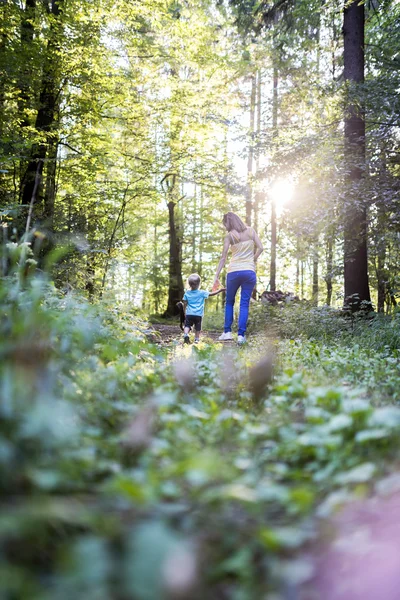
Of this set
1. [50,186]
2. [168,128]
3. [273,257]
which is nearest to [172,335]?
[50,186]

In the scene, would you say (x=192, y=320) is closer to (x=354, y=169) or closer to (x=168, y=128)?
(x=354, y=169)

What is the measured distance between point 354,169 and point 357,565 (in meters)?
9.93

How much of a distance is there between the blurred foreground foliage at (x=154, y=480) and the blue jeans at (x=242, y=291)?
15.3ft

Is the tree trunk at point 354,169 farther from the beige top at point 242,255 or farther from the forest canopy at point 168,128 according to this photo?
the beige top at point 242,255

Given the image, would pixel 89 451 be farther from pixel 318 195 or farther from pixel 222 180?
pixel 222 180

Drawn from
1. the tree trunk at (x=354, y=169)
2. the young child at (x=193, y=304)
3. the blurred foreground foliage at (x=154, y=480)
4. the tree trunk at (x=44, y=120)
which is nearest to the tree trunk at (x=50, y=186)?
the tree trunk at (x=44, y=120)

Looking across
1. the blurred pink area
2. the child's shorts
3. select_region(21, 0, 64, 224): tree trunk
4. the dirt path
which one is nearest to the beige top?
the child's shorts

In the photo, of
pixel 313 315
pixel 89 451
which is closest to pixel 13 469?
pixel 89 451

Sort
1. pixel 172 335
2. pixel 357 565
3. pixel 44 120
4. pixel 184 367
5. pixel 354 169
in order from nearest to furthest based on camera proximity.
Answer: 1. pixel 357 565
2. pixel 184 367
3. pixel 354 169
4. pixel 44 120
5. pixel 172 335

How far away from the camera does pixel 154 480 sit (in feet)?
4.81

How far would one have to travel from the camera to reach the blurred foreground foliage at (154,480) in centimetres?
114

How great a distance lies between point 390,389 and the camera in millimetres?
3373

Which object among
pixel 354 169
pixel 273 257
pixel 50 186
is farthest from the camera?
pixel 273 257

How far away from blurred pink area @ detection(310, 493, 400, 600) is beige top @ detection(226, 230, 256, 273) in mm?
6268
